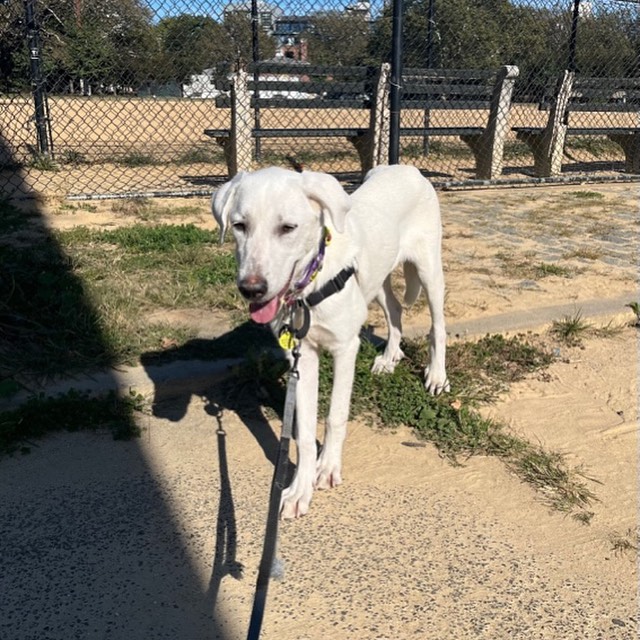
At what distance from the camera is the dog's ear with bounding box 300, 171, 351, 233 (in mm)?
2342

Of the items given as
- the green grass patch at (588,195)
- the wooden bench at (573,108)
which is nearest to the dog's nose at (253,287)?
the green grass patch at (588,195)

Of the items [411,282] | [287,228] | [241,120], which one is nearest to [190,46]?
[241,120]

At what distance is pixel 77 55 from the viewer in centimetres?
898

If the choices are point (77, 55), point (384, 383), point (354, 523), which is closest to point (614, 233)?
point (384, 383)

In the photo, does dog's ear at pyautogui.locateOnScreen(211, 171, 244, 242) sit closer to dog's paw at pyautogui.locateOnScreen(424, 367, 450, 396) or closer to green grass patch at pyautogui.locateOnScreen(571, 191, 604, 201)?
dog's paw at pyautogui.locateOnScreen(424, 367, 450, 396)

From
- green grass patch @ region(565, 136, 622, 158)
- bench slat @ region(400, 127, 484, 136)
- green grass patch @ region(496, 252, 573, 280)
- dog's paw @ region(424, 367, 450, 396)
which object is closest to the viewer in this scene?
dog's paw @ region(424, 367, 450, 396)

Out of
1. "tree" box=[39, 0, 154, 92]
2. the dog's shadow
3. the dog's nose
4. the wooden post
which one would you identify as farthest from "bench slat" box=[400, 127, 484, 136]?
the dog's nose

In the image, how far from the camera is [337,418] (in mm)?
2684

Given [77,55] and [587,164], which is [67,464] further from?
[587,164]

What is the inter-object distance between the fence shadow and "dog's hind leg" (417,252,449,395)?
1471 millimetres

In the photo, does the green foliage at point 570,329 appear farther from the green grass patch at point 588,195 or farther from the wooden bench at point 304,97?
the wooden bench at point 304,97

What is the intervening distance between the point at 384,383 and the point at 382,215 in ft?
2.79

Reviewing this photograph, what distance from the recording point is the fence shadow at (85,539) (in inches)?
78.9

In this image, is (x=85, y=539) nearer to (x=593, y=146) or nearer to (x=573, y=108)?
(x=573, y=108)
